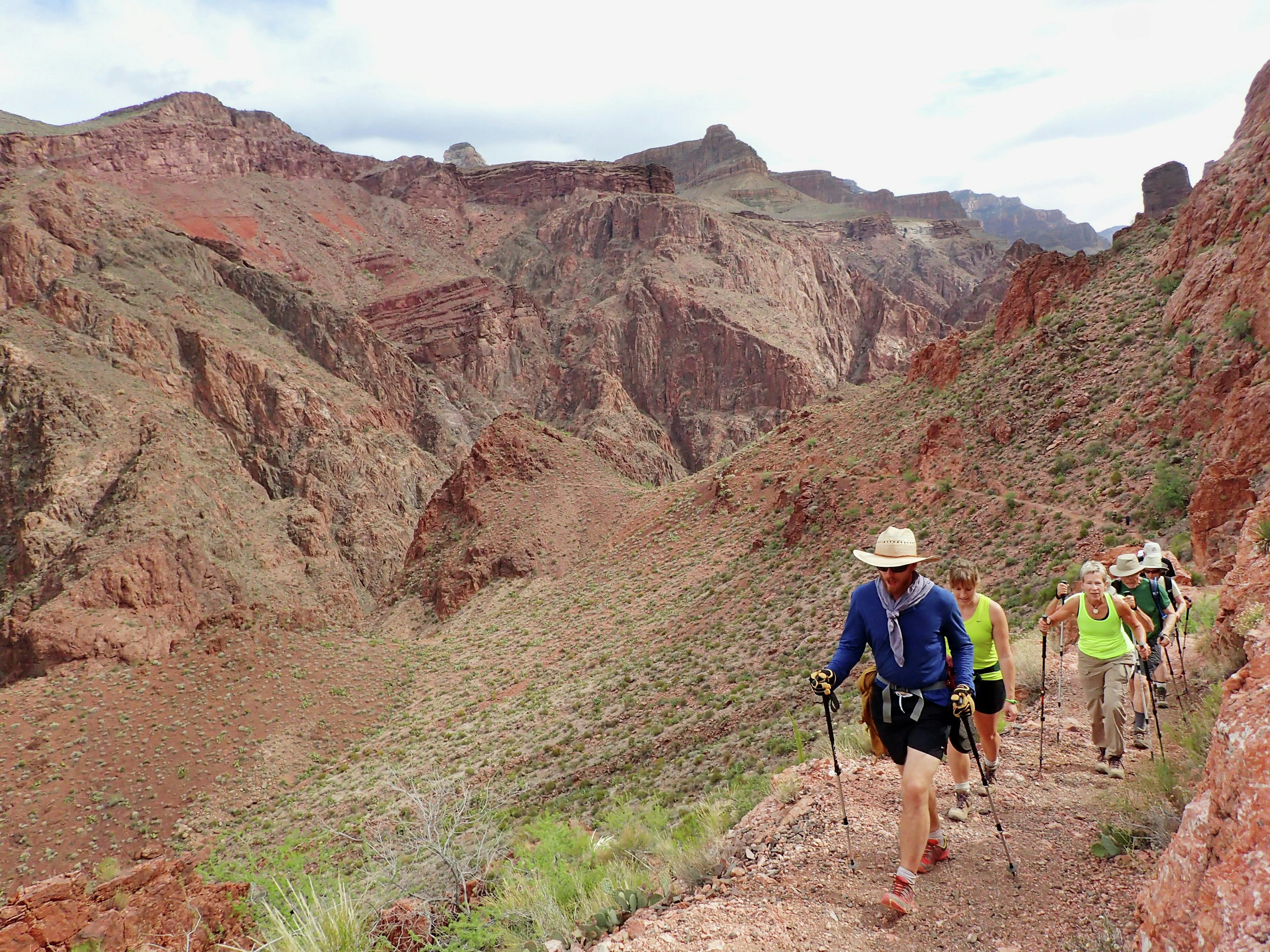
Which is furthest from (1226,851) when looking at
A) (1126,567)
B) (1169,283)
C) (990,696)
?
(1169,283)

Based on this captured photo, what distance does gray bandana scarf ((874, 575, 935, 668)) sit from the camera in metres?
4.38

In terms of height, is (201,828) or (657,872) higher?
(657,872)

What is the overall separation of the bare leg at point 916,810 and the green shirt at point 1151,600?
14.3ft

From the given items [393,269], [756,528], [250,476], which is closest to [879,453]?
[756,528]

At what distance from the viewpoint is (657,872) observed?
5.70 metres

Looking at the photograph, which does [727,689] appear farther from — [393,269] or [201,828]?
[393,269]

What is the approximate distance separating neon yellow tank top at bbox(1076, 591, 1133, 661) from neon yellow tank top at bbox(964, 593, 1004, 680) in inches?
45.4

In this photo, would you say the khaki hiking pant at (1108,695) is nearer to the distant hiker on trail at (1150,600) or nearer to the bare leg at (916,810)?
the distant hiker on trail at (1150,600)

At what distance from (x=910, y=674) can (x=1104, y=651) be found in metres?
3.23

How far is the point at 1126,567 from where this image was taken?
729 cm

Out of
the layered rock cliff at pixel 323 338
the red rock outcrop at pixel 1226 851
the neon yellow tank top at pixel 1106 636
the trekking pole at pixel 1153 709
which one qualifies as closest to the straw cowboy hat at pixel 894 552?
the red rock outcrop at pixel 1226 851

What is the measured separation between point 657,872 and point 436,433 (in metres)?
74.3

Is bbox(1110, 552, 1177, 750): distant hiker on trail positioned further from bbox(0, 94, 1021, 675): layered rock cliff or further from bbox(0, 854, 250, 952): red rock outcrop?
bbox(0, 94, 1021, 675): layered rock cliff

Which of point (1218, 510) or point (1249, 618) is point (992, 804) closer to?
point (1249, 618)
